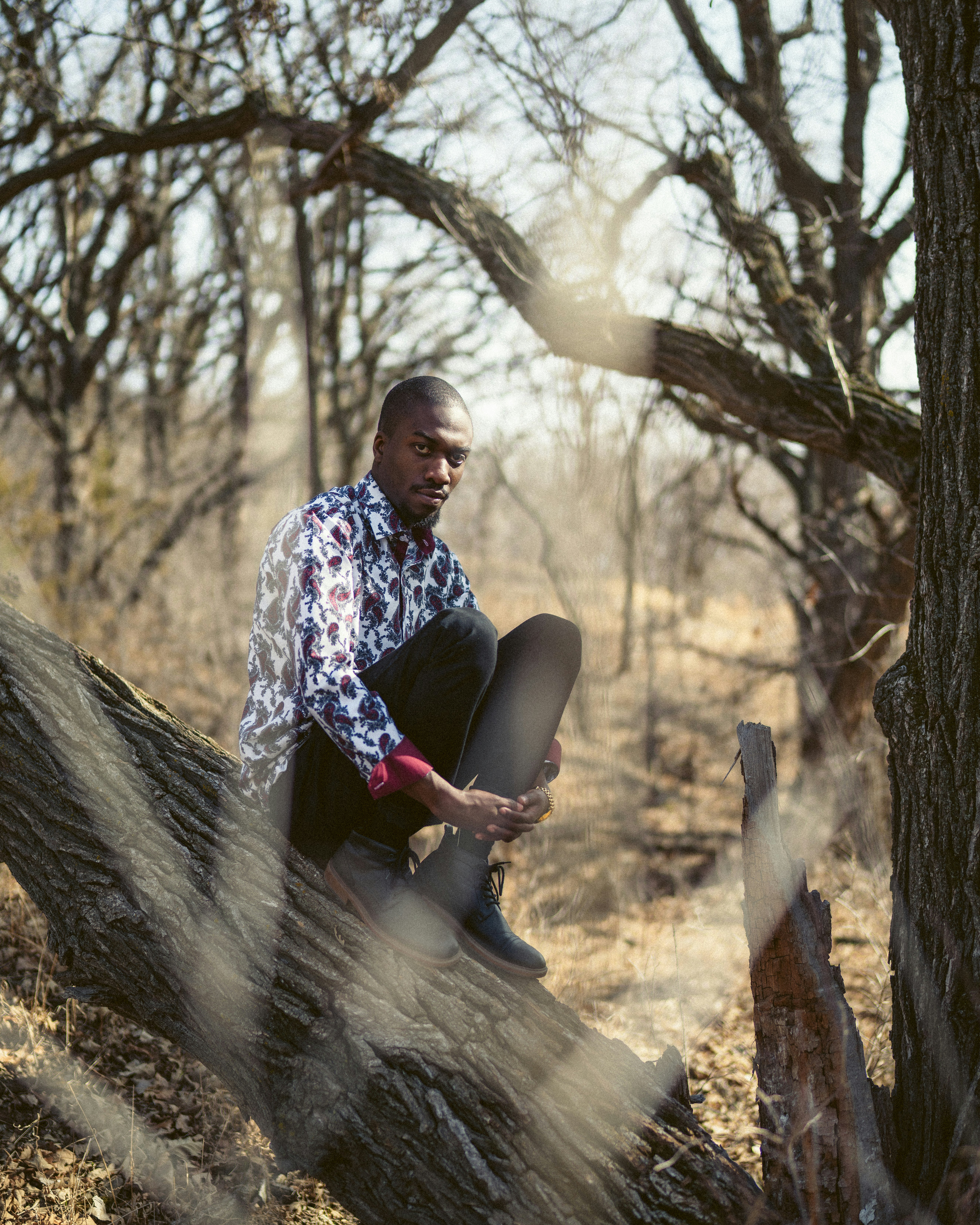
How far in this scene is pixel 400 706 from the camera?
2.17m

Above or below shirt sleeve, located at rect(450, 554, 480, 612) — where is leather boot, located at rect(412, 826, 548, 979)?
below

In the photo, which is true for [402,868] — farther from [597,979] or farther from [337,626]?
[597,979]

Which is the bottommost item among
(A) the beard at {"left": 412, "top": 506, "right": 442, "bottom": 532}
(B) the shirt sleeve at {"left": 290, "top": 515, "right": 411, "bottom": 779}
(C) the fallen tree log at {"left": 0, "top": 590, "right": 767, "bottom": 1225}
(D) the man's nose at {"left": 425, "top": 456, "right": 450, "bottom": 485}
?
(C) the fallen tree log at {"left": 0, "top": 590, "right": 767, "bottom": 1225}

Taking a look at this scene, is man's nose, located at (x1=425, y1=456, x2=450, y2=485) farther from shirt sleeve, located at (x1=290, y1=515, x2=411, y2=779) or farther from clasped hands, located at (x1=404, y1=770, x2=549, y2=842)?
clasped hands, located at (x1=404, y1=770, x2=549, y2=842)

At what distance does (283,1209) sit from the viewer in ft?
8.05

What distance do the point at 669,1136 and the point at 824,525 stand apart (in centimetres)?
422

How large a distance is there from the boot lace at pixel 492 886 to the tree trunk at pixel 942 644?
3.16 ft

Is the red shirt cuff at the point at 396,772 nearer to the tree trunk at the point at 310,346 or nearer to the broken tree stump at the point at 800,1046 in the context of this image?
the broken tree stump at the point at 800,1046

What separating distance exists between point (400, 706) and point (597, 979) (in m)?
2.63

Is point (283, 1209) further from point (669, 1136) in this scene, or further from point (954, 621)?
point (954, 621)

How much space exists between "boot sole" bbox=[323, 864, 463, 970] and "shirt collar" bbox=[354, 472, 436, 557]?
815 millimetres

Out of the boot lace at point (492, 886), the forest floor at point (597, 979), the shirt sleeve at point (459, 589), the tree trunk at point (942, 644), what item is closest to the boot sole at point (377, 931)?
the boot lace at point (492, 886)

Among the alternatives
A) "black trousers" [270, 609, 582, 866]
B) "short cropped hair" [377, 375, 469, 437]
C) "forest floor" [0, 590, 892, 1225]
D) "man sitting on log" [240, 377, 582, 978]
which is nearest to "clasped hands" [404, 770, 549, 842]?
"man sitting on log" [240, 377, 582, 978]

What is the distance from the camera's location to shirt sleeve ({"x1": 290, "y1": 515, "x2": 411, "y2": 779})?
1.99m
